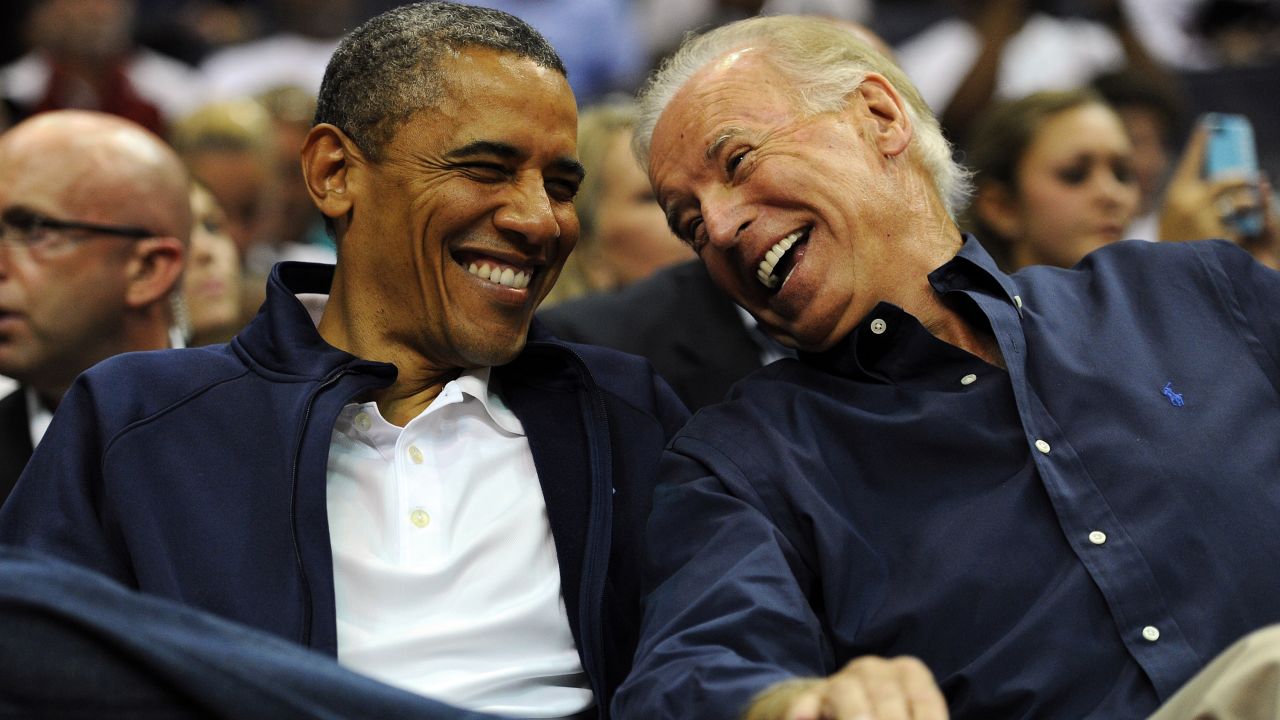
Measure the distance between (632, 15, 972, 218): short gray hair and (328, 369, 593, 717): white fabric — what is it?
65 centimetres

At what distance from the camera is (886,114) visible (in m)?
2.44

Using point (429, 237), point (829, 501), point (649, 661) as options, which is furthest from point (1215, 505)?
point (429, 237)

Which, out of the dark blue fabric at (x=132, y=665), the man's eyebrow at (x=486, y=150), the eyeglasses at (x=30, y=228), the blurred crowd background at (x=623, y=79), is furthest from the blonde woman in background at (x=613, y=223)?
the dark blue fabric at (x=132, y=665)

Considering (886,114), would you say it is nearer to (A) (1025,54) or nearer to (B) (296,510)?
(B) (296,510)

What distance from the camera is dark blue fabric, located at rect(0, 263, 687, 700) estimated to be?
204 centimetres

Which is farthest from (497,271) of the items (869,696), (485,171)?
(869,696)

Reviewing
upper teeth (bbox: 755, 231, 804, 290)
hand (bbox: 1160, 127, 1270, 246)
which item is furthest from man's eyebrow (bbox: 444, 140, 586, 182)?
hand (bbox: 1160, 127, 1270, 246)

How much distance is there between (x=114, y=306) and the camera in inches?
117

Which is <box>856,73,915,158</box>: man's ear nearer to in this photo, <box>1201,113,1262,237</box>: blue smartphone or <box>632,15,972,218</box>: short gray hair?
<box>632,15,972,218</box>: short gray hair

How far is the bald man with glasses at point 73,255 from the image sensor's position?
2879 millimetres

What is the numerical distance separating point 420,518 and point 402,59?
716 mm

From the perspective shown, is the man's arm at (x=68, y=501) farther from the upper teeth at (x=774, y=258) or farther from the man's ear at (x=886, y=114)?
the man's ear at (x=886, y=114)

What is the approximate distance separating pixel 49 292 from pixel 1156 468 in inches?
81.5

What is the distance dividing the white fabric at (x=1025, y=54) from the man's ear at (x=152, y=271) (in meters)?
3.35
